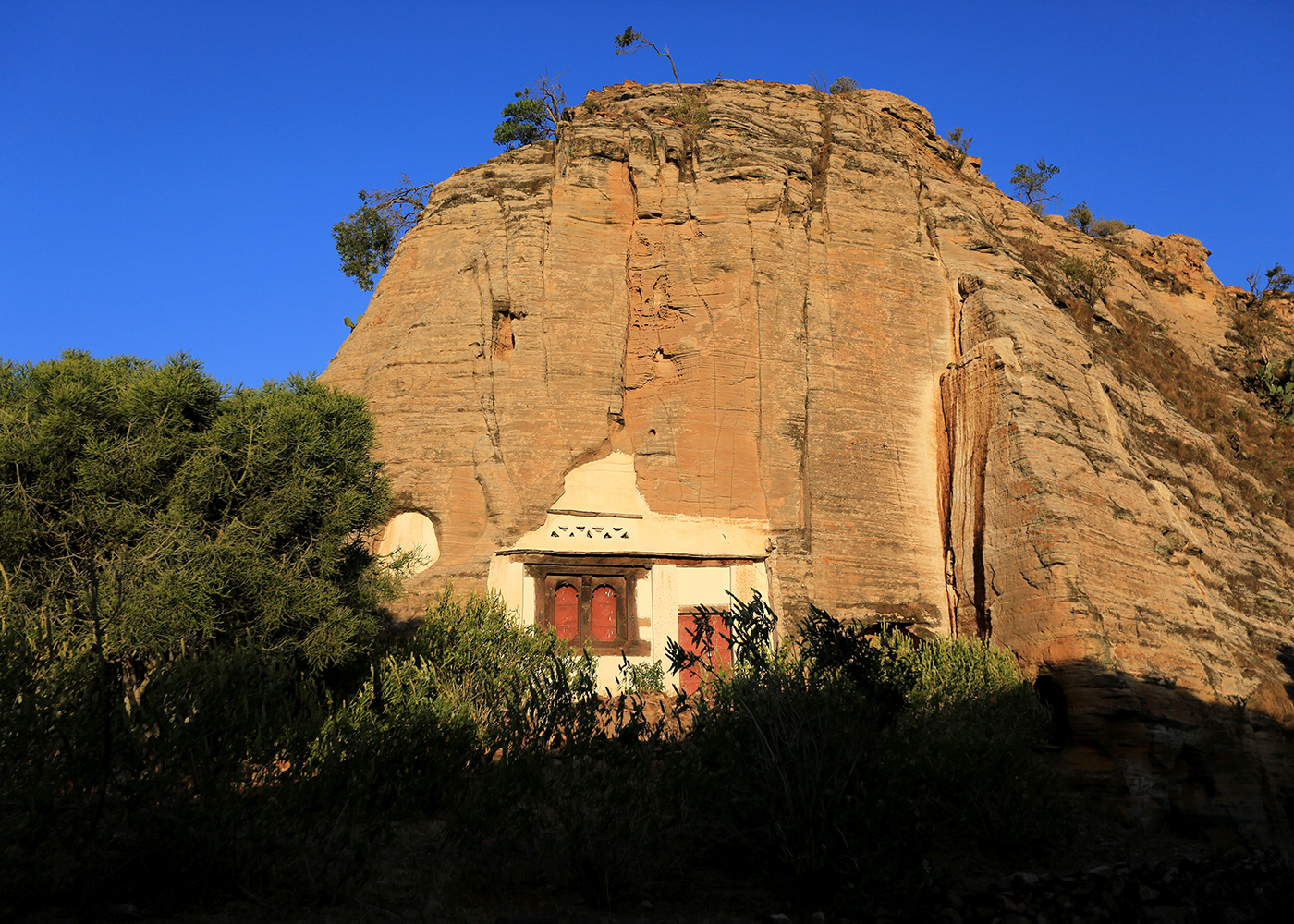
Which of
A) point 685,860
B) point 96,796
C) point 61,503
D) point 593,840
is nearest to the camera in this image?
point 96,796

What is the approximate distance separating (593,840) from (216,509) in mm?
6884

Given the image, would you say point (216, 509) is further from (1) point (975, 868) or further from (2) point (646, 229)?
(2) point (646, 229)

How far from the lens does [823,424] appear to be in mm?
17531

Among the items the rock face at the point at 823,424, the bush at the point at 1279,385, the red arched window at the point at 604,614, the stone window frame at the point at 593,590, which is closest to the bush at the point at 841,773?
the rock face at the point at 823,424

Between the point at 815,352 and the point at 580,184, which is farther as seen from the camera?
the point at 580,184

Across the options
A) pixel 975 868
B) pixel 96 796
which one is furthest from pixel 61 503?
pixel 975 868

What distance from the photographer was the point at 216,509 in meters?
11.3

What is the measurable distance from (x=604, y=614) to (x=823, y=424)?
18.8ft

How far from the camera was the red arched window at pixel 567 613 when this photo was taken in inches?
632

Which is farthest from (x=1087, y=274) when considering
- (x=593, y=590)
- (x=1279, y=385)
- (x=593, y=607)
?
(x=593, y=607)

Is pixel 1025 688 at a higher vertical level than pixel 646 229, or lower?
lower

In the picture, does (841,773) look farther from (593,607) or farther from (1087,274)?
(1087,274)

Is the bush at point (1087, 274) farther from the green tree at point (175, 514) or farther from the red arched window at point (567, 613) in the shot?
the green tree at point (175, 514)

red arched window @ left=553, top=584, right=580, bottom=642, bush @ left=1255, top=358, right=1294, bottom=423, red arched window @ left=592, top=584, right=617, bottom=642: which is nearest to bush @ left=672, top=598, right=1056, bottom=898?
red arched window @ left=592, top=584, right=617, bottom=642
